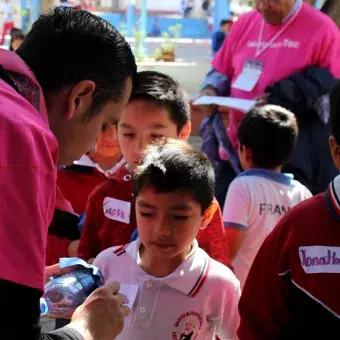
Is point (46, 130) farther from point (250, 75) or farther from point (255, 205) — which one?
point (250, 75)

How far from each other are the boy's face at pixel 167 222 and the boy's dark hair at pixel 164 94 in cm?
55

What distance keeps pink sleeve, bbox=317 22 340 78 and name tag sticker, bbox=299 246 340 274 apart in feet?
7.86

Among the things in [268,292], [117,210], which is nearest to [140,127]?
[117,210]

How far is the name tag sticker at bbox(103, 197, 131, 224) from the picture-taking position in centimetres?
275

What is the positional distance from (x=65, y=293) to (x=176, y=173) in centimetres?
63

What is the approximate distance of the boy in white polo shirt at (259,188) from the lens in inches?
129

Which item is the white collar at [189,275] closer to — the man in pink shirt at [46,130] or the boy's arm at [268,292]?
the boy's arm at [268,292]

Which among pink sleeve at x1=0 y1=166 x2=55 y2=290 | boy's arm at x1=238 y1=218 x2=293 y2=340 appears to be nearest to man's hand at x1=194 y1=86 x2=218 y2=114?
boy's arm at x1=238 y1=218 x2=293 y2=340

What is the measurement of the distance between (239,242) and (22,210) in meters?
2.01

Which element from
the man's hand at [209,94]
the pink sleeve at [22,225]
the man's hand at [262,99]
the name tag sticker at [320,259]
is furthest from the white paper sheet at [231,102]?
the pink sleeve at [22,225]

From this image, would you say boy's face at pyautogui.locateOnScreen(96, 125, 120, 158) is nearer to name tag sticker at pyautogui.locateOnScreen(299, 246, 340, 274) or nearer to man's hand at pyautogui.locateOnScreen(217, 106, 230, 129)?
man's hand at pyautogui.locateOnScreen(217, 106, 230, 129)

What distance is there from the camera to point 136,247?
2.48m

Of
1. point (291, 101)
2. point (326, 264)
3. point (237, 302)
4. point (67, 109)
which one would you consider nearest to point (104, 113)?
point (67, 109)

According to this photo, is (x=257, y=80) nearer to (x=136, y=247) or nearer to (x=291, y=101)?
(x=291, y=101)
